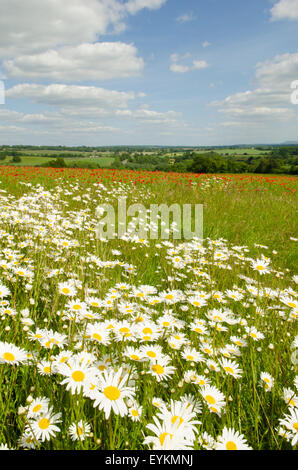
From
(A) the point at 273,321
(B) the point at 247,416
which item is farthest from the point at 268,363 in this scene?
(A) the point at 273,321

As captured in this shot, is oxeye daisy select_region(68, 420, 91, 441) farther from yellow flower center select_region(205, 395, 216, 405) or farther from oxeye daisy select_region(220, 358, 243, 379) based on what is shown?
oxeye daisy select_region(220, 358, 243, 379)

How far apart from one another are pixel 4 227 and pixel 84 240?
41.4 inches

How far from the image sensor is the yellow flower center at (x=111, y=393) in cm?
100

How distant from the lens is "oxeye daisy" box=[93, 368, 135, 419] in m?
0.96

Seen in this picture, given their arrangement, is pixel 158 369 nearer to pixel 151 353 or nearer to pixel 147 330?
pixel 151 353

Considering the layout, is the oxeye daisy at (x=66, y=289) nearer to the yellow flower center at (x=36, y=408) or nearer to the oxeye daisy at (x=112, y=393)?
the yellow flower center at (x=36, y=408)

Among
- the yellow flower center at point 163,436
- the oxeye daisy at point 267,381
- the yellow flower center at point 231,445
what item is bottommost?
the oxeye daisy at point 267,381

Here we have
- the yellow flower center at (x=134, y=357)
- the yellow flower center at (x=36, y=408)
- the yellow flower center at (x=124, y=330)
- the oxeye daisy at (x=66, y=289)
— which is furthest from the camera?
the oxeye daisy at (x=66, y=289)

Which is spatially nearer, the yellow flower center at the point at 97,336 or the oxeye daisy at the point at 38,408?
the oxeye daisy at the point at 38,408

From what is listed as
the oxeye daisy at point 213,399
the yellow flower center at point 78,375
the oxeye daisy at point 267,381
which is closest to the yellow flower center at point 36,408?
the yellow flower center at point 78,375

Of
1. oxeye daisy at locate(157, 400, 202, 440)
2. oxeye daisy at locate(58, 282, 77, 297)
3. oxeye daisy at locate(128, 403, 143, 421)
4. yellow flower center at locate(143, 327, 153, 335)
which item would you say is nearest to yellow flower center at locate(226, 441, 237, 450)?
oxeye daisy at locate(157, 400, 202, 440)
